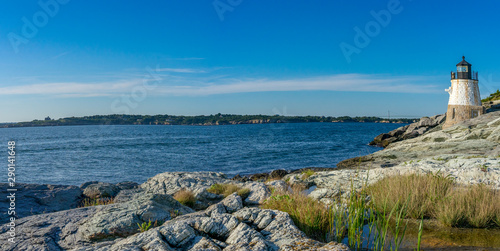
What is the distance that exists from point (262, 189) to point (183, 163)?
1001 inches

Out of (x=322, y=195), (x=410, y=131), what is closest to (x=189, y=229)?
(x=322, y=195)

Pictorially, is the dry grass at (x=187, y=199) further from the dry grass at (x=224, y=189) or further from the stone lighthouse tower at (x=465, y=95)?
the stone lighthouse tower at (x=465, y=95)

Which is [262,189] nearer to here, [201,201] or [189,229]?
[201,201]

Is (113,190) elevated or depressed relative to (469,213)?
depressed

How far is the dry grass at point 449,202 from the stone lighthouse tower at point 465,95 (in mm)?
38242

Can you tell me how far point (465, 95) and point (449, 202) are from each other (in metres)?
40.0

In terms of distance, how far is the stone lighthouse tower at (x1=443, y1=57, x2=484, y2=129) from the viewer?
3891cm

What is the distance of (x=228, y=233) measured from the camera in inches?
186

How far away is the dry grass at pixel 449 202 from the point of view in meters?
6.26

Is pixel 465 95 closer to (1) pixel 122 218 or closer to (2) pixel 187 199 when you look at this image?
(2) pixel 187 199

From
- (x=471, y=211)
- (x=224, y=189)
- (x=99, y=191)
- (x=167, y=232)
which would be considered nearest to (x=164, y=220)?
(x=167, y=232)

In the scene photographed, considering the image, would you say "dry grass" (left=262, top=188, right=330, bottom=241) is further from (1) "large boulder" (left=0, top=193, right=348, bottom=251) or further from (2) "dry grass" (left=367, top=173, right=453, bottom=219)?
(2) "dry grass" (left=367, top=173, right=453, bottom=219)

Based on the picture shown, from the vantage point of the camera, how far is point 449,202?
6.67 m

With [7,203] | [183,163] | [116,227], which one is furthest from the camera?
[183,163]
